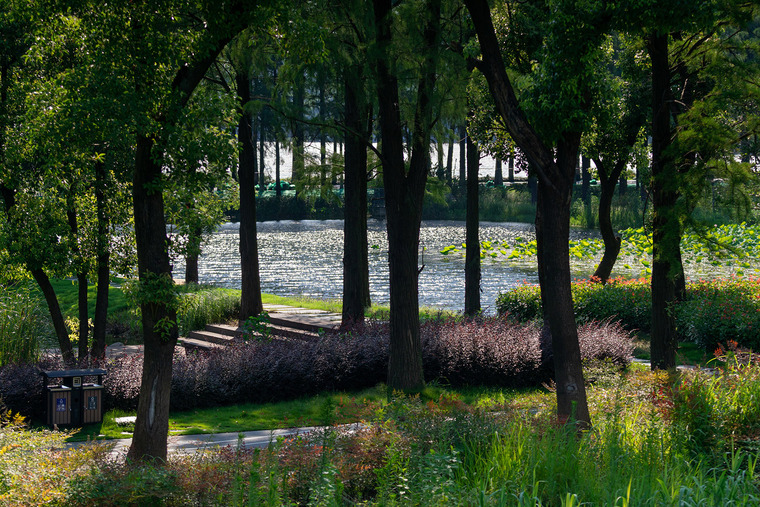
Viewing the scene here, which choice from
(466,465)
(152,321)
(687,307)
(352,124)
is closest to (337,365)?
(152,321)

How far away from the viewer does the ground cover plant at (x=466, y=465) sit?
16.0 feet

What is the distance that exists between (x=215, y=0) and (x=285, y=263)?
27.0 m

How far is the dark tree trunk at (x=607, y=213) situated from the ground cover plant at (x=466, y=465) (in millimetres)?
11098

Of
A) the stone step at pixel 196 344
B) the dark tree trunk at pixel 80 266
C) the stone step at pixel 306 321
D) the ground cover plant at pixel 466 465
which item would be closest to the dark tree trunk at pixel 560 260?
the ground cover plant at pixel 466 465

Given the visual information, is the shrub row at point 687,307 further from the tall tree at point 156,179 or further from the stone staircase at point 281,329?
the tall tree at point 156,179

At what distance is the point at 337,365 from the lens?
39.7 ft

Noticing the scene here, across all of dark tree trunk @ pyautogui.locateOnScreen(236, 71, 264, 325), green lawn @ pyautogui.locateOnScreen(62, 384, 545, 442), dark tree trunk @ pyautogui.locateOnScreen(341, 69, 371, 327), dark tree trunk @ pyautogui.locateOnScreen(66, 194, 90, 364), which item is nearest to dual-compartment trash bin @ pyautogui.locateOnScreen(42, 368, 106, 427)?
green lawn @ pyautogui.locateOnScreen(62, 384, 545, 442)

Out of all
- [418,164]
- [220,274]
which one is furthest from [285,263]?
[418,164]

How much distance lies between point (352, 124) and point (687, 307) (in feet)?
27.7

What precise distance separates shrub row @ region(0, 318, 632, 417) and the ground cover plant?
4.39 meters

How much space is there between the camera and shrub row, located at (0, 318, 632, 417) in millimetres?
11133

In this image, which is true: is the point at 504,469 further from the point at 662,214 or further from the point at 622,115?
the point at 622,115

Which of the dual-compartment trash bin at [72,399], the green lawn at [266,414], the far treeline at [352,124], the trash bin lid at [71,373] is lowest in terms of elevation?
the green lawn at [266,414]

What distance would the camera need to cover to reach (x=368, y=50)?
10.6m
